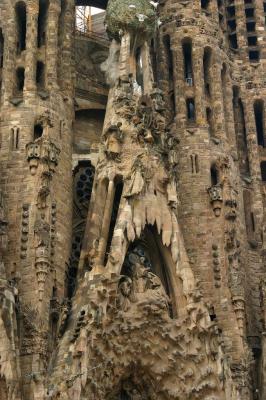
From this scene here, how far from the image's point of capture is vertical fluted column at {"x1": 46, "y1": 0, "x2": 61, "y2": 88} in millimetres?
30016

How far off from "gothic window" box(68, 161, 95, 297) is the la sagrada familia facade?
0.06 metres

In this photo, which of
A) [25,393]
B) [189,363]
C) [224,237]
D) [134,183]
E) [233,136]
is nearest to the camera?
[25,393]

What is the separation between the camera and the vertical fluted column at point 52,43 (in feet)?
98.5

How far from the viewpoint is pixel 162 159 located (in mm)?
28766

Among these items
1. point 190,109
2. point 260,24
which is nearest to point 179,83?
point 190,109

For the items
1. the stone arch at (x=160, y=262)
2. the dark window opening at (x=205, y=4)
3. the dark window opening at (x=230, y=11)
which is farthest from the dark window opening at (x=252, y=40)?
the stone arch at (x=160, y=262)

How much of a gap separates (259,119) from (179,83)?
420cm

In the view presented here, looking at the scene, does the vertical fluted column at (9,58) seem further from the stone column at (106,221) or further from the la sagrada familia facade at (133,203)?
the stone column at (106,221)

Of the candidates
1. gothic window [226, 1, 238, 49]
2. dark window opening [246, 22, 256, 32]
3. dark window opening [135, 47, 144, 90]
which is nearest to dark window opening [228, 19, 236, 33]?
gothic window [226, 1, 238, 49]

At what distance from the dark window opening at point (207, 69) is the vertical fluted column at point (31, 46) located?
6.87 meters

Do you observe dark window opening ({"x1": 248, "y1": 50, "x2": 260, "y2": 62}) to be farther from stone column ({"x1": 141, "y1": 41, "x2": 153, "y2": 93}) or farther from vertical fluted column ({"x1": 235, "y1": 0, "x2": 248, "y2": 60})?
stone column ({"x1": 141, "y1": 41, "x2": 153, "y2": 93})

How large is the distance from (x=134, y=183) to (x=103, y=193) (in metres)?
1.13

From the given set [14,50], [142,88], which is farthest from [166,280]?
[14,50]

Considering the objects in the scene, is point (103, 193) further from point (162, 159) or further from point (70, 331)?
point (70, 331)
